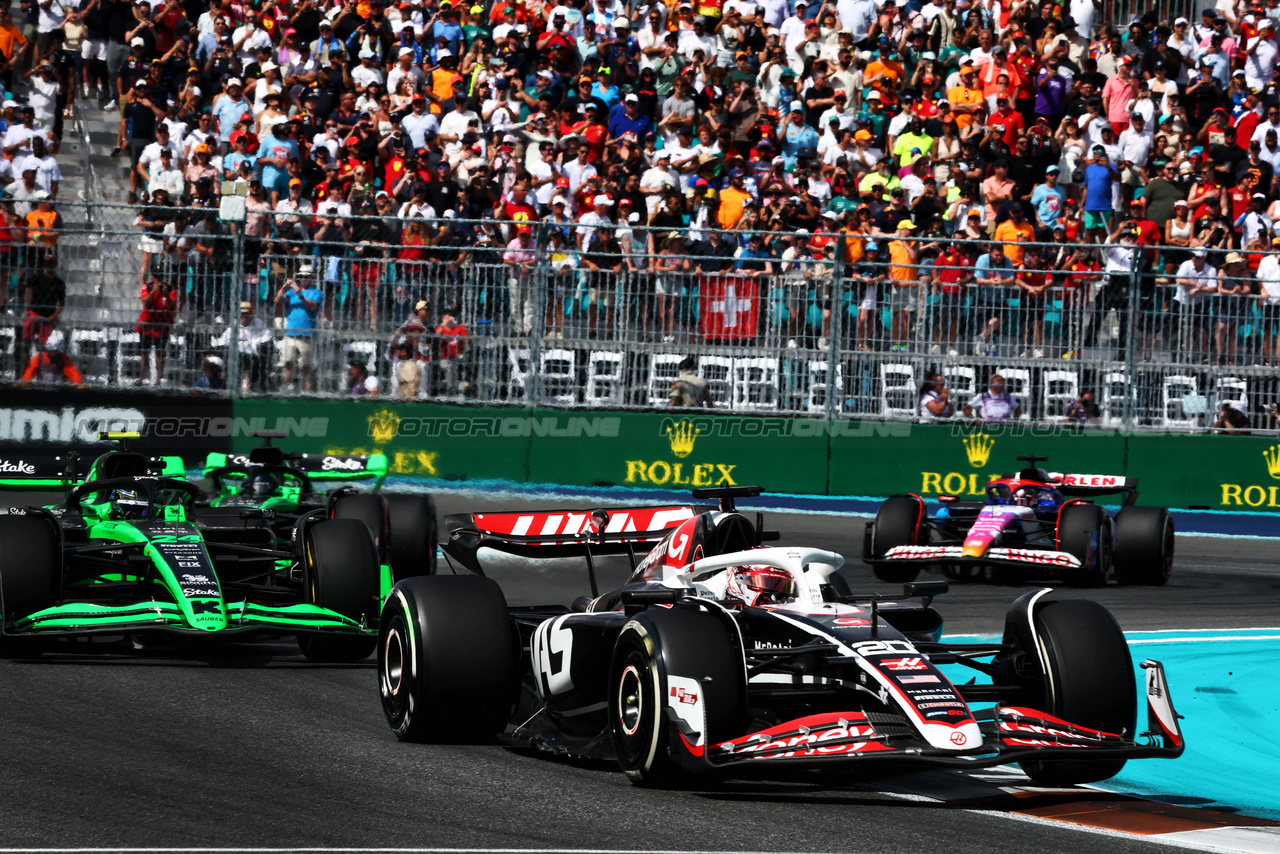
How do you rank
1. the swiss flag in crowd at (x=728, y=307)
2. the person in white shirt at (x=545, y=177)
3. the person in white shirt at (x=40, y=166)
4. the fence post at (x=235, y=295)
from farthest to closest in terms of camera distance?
the person in white shirt at (x=545, y=177), the person in white shirt at (x=40, y=166), the fence post at (x=235, y=295), the swiss flag in crowd at (x=728, y=307)

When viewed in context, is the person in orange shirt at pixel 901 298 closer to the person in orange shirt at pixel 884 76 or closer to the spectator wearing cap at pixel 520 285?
the spectator wearing cap at pixel 520 285

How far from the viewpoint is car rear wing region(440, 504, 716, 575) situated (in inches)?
372

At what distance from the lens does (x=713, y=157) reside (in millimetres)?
22062

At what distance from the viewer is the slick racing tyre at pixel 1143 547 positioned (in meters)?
15.1

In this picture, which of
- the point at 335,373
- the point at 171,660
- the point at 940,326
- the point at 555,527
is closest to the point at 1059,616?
the point at 555,527

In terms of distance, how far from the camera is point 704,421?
63.4 ft

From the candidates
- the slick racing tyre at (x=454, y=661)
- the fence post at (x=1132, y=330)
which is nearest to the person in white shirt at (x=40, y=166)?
the fence post at (x=1132, y=330)

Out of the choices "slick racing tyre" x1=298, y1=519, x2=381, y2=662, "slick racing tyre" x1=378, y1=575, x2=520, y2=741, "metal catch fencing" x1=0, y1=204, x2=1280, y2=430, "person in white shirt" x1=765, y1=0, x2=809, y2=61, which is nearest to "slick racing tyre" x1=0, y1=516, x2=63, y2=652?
"slick racing tyre" x1=298, y1=519, x2=381, y2=662

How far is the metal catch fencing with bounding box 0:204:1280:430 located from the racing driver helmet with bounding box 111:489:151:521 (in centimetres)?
769

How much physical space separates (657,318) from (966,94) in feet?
21.8

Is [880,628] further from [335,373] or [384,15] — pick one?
[384,15]

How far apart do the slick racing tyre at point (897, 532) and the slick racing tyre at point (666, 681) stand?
318 inches

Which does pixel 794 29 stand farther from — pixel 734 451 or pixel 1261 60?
pixel 734 451

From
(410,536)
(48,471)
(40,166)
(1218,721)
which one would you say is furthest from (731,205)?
(1218,721)
